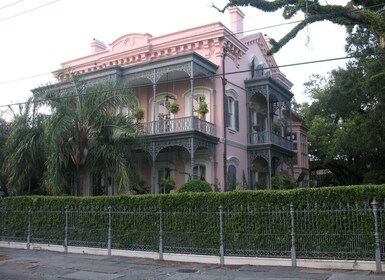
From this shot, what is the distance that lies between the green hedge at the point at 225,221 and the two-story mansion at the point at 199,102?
218 inches

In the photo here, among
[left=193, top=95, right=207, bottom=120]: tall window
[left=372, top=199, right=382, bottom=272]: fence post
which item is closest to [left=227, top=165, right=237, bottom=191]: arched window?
[left=193, top=95, right=207, bottom=120]: tall window

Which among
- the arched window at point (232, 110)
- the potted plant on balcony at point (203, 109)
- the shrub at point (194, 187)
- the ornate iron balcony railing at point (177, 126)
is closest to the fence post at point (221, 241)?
the shrub at point (194, 187)

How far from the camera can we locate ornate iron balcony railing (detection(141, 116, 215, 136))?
64.5 feet

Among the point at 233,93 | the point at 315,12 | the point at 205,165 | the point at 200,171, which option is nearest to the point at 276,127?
the point at 233,93

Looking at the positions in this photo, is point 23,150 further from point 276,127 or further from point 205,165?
point 276,127

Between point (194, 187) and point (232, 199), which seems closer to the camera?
point (232, 199)

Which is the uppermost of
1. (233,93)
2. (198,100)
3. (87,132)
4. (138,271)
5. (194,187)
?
(233,93)

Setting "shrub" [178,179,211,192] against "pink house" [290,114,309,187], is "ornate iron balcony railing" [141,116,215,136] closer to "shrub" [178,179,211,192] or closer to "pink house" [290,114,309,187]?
"shrub" [178,179,211,192]

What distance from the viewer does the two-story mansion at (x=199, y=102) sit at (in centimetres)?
2031

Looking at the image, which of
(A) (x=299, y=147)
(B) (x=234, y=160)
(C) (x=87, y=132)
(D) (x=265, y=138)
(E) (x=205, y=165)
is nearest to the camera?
(C) (x=87, y=132)

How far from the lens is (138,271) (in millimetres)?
11539

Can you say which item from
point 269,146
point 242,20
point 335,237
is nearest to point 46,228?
point 335,237

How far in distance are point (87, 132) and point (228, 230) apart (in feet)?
27.8

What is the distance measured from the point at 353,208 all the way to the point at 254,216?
2.68m
